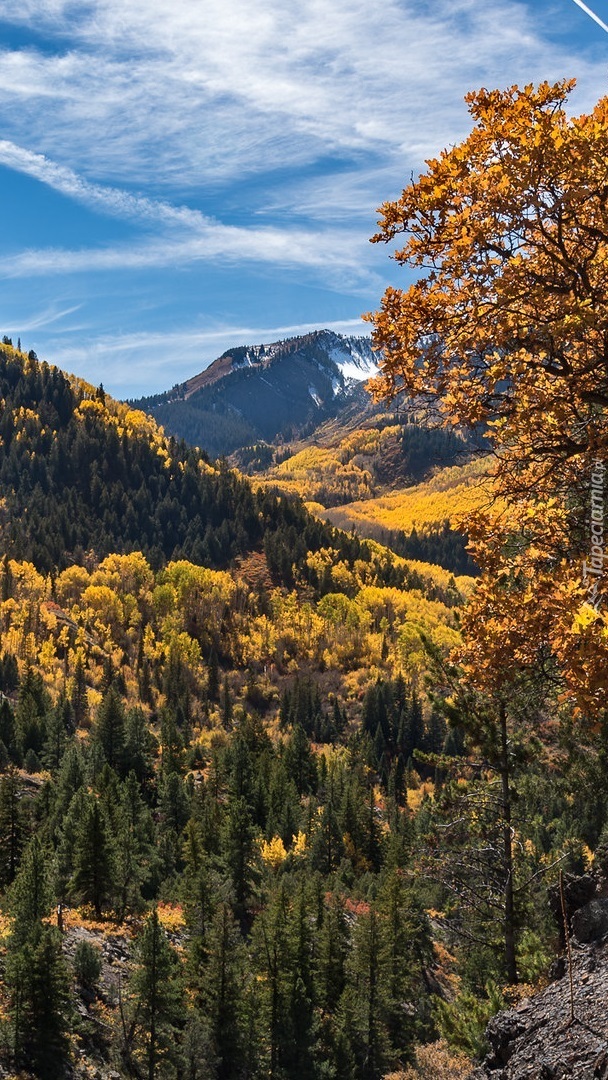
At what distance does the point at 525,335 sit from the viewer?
7730mm

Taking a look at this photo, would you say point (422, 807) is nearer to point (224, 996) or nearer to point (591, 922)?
point (224, 996)

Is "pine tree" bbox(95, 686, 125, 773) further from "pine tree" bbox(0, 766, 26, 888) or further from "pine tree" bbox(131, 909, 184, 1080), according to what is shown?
"pine tree" bbox(131, 909, 184, 1080)

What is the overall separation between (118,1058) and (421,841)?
27138 mm

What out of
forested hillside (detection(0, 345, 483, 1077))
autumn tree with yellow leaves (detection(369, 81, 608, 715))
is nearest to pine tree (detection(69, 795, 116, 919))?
forested hillside (detection(0, 345, 483, 1077))

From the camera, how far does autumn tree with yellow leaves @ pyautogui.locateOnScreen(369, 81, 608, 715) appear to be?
7.04 meters

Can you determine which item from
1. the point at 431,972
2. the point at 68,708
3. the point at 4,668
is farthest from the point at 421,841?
the point at 4,668

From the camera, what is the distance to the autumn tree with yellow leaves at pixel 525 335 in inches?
277

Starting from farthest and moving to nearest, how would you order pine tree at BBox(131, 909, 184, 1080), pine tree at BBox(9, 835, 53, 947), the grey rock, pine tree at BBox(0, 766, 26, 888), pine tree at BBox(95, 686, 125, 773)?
pine tree at BBox(95, 686, 125, 773) < pine tree at BBox(0, 766, 26, 888) < pine tree at BBox(9, 835, 53, 947) < pine tree at BBox(131, 909, 184, 1080) < the grey rock

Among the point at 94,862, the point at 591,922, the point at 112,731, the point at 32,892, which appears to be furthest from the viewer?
the point at 112,731

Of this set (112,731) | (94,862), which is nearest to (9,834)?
(94,862)

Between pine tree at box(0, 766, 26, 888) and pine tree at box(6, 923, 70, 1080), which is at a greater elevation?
pine tree at box(0, 766, 26, 888)

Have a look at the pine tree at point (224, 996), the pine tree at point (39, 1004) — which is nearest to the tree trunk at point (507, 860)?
the pine tree at point (39, 1004)

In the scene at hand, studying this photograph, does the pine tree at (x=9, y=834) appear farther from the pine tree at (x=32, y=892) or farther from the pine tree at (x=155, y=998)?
the pine tree at (x=155, y=998)

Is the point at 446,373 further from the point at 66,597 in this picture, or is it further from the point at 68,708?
the point at 66,597
